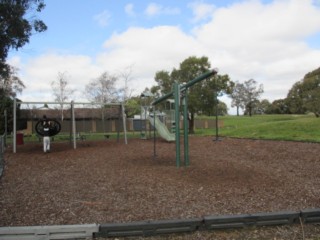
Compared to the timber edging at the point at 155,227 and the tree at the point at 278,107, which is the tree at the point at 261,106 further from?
the timber edging at the point at 155,227

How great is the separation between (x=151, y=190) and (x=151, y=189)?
9 cm

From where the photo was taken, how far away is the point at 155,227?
4.34m

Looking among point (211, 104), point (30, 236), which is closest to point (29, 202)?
point (30, 236)

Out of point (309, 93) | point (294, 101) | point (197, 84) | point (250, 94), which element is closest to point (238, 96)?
point (250, 94)

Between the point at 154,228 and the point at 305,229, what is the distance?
1.97 m

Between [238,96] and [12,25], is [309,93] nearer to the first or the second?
[12,25]

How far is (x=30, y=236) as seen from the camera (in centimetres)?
417

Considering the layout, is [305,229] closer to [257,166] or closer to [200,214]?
[200,214]

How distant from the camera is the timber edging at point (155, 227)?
418 cm

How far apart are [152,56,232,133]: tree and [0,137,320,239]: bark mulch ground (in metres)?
18.4

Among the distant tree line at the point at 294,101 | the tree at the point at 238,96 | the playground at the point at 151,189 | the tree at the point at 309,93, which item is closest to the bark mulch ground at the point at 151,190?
the playground at the point at 151,189

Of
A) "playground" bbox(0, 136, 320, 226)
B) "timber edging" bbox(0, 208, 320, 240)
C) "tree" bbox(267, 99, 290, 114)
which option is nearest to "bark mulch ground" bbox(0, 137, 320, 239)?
"playground" bbox(0, 136, 320, 226)

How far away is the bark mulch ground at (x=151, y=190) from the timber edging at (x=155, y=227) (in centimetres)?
18

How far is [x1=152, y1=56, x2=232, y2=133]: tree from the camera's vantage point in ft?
94.7
